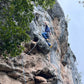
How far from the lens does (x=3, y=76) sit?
27.9ft

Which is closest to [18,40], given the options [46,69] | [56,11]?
[46,69]

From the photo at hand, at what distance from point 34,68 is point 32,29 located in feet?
8.59

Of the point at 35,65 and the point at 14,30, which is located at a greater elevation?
the point at 14,30

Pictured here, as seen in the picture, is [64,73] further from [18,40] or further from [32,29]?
[18,40]

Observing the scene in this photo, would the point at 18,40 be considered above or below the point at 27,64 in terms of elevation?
above

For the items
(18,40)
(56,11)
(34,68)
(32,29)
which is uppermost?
(56,11)

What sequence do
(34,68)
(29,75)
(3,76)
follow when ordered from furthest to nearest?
(34,68) < (29,75) < (3,76)

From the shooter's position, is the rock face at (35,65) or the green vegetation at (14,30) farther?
the rock face at (35,65)

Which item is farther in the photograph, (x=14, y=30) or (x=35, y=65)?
(x=35, y=65)

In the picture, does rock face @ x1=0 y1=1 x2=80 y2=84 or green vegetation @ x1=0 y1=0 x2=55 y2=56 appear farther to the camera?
rock face @ x1=0 y1=1 x2=80 y2=84

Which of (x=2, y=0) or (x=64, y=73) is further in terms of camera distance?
A: (x=64, y=73)

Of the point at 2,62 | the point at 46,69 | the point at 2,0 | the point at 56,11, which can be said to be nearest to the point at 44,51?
the point at 46,69

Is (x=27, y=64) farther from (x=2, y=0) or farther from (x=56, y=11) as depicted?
(x=56, y=11)

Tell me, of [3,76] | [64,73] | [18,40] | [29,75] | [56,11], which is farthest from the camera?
[56,11]
